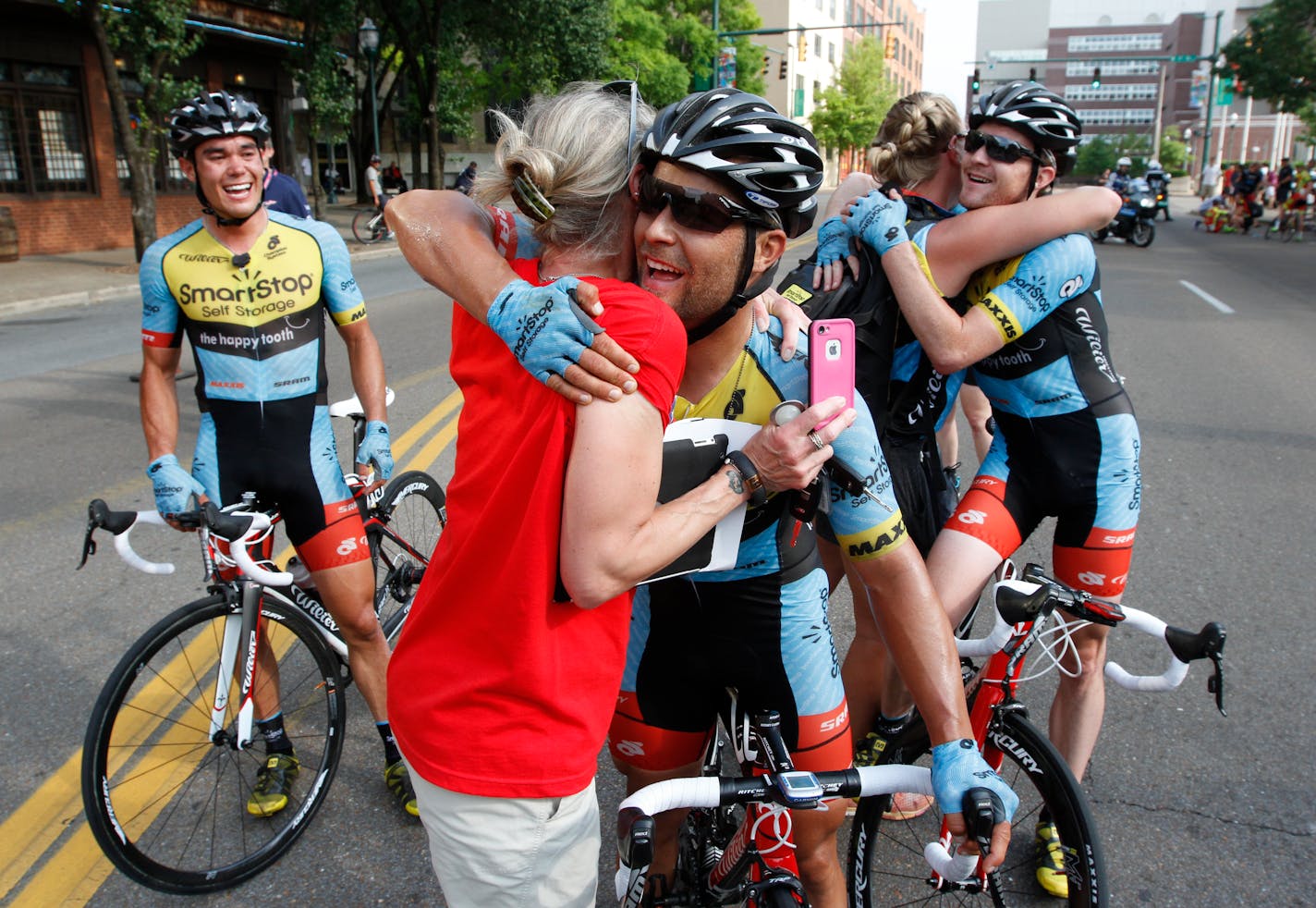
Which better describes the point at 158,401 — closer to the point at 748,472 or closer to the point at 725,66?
the point at 748,472

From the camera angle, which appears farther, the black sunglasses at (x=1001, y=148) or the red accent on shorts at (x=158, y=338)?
the red accent on shorts at (x=158, y=338)

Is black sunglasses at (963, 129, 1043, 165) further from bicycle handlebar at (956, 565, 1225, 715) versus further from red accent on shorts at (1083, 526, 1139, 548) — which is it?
bicycle handlebar at (956, 565, 1225, 715)

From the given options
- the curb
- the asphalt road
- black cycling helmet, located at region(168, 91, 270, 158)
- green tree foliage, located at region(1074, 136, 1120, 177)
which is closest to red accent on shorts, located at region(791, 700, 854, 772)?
the asphalt road

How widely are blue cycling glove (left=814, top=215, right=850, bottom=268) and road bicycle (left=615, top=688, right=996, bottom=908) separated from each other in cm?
153

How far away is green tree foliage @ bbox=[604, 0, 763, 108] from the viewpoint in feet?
121

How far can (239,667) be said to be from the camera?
3002mm

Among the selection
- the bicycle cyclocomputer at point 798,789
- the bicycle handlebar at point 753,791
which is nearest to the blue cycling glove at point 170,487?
the bicycle handlebar at point 753,791

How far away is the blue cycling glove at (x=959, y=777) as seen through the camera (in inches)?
66.6

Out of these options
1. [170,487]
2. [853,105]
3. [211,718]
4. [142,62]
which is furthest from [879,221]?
[853,105]

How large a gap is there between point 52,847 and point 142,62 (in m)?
17.3

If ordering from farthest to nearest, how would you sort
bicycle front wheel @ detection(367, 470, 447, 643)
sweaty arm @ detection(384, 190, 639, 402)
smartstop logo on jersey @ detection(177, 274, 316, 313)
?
bicycle front wheel @ detection(367, 470, 447, 643) → smartstop logo on jersey @ detection(177, 274, 316, 313) → sweaty arm @ detection(384, 190, 639, 402)

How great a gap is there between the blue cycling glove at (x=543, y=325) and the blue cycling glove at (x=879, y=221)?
5.54 ft

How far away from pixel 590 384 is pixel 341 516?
2.15 meters

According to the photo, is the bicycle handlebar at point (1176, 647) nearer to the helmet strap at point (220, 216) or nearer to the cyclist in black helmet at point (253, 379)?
the cyclist in black helmet at point (253, 379)
